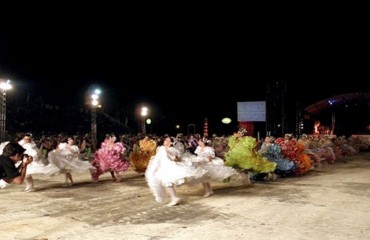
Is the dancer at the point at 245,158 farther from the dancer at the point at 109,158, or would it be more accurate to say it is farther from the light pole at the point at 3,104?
the light pole at the point at 3,104

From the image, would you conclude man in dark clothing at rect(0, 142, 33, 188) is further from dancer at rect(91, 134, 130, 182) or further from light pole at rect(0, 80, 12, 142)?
light pole at rect(0, 80, 12, 142)

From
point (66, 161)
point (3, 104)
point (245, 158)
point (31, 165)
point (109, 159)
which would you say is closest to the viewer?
point (31, 165)

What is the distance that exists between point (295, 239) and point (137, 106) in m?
33.9

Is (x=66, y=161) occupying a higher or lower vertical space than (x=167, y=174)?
higher

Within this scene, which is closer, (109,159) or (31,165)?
(31,165)

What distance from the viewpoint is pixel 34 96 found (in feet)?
115

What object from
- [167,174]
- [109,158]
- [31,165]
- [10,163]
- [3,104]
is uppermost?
[3,104]

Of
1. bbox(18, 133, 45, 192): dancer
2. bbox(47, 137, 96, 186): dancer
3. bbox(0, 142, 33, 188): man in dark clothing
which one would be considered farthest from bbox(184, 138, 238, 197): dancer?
bbox(0, 142, 33, 188): man in dark clothing

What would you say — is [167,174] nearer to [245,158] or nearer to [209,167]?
[209,167]

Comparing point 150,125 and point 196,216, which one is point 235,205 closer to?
point 196,216

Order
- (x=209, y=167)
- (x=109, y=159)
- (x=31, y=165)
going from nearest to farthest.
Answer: (x=209, y=167)
(x=31, y=165)
(x=109, y=159)

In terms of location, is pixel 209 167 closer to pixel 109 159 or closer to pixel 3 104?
pixel 109 159

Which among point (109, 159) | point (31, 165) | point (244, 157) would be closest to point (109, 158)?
point (109, 159)

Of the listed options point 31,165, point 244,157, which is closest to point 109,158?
point 31,165
